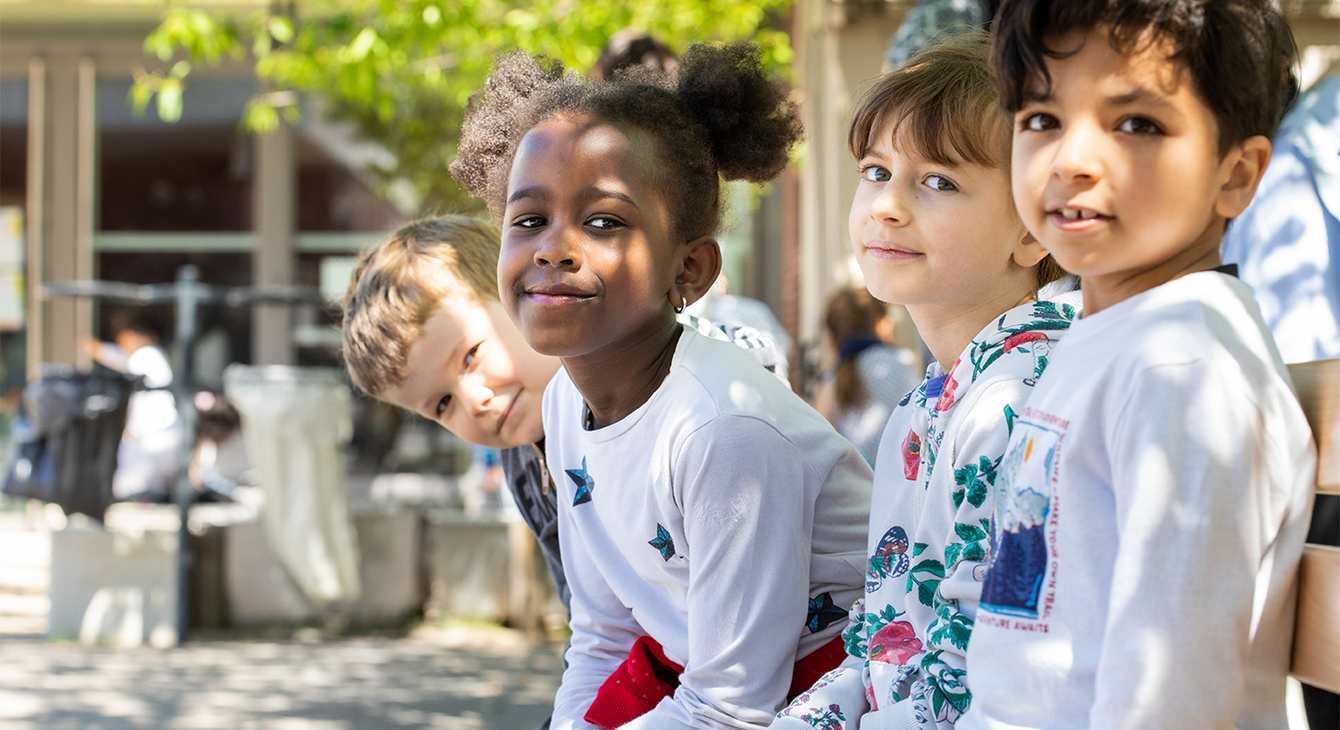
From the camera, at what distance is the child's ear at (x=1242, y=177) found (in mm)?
1072

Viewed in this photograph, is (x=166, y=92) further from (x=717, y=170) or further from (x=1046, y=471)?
(x=1046, y=471)

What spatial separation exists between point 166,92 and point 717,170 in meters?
4.84

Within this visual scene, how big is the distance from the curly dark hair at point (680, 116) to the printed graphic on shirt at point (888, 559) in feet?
1.88

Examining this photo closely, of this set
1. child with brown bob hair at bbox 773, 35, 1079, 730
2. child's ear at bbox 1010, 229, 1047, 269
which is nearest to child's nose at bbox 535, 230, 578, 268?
child with brown bob hair at bbox 773, 35, 1079, 730

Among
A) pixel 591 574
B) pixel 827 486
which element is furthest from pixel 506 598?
pixel 827 486

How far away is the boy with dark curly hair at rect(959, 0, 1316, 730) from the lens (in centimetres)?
95

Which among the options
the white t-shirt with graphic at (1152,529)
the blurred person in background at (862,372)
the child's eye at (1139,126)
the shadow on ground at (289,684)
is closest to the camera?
the white t-shirt with graphic at (1152,529)

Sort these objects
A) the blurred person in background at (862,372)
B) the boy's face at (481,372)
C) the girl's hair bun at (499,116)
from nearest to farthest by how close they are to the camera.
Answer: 1. the girl's hair bun at (499,116)
2. the boy's face at (481,372)
3. the blurred person in background at (862,372)

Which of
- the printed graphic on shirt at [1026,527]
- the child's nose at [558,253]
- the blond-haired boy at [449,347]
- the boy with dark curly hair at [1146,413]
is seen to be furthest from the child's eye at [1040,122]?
the blond-haired boy at [449,347]

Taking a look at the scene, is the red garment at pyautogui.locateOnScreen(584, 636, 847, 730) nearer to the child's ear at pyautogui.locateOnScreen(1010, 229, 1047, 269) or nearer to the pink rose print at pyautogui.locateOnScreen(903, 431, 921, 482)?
the pink rose print at pyautogui.locateOnScreen(903, 431, 921, 482)

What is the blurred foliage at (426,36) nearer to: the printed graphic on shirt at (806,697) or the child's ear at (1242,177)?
the printed graphic on shirt at (806,697)

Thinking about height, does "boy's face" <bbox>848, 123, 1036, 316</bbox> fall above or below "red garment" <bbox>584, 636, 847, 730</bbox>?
above

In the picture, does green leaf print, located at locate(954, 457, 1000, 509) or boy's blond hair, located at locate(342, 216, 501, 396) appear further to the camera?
boy's blond hair, located at locate(342, 216, 501, 396)

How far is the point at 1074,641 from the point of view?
104 cm
